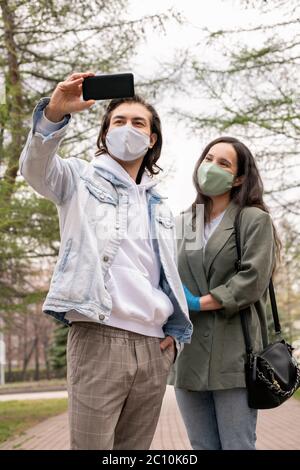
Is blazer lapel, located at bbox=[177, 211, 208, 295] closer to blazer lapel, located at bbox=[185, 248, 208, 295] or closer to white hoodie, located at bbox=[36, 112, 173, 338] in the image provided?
blazer lapel, located at bbox=[185, 248, 208, 295]

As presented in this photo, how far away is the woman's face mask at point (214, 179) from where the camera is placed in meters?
3.35

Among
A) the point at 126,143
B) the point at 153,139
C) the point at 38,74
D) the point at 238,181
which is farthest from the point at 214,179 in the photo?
the point at 38,74

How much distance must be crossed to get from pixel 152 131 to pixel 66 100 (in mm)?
626

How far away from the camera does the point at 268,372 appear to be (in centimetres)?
305

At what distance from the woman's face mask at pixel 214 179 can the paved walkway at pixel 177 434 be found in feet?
14.8

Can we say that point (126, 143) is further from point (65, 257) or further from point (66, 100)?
point (65, 257)

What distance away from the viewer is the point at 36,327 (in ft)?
149

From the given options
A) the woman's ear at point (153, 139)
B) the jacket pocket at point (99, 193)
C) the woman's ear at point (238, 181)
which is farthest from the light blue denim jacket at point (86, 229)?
the woman's ear at point (238, 181)

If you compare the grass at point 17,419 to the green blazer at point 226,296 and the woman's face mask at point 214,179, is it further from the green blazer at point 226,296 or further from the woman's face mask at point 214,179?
the woman's face mask at point 214,179

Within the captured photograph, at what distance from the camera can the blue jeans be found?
3029 millimetres

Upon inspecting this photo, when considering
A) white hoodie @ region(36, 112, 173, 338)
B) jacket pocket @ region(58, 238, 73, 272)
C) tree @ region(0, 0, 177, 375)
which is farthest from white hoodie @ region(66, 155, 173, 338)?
tree @ region(0, 0, 177, 375)

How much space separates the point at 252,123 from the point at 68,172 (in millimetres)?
7945

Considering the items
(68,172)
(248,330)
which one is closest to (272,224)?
(248,330)

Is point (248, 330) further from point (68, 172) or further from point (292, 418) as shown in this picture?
point (292, 418)
